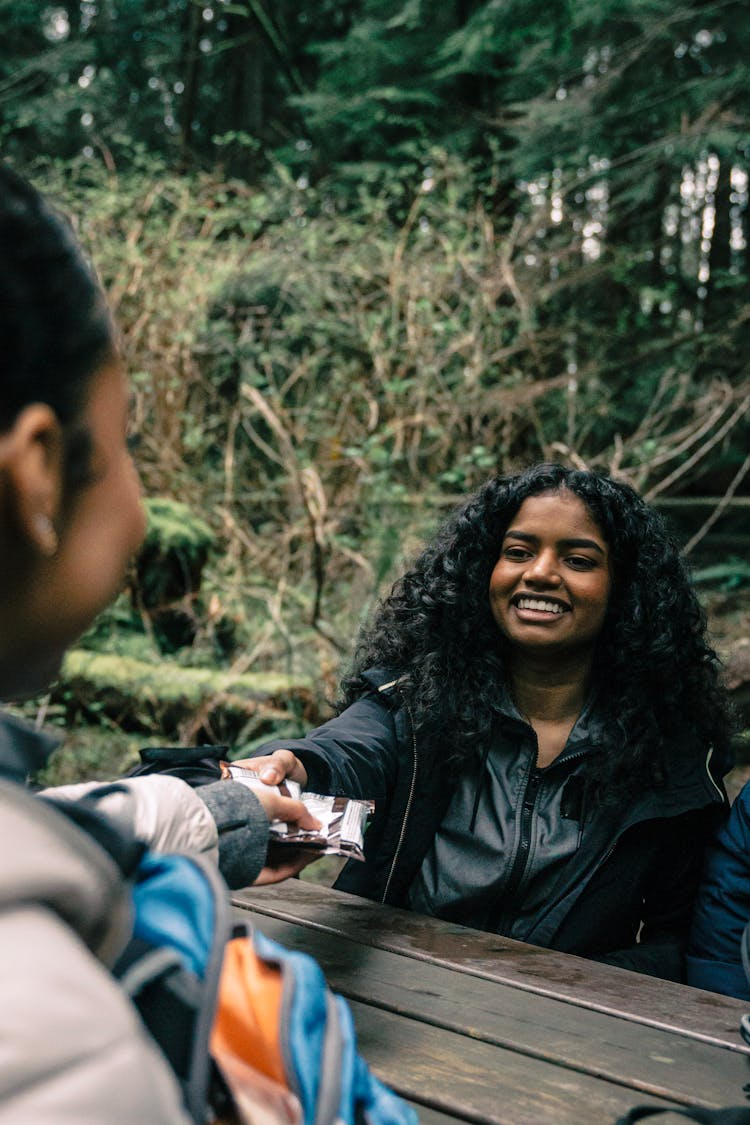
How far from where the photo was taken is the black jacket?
208cm

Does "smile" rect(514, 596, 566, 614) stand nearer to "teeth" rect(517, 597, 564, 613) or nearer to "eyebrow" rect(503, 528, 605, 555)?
"teeth" rect(517, 597, 564, 613)

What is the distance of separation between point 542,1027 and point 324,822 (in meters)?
0.46

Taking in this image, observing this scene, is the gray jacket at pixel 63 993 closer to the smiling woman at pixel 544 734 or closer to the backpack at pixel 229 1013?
the backpack at pixel 229 1013

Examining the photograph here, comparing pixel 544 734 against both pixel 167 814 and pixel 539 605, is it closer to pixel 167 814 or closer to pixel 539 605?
pixel 539 605

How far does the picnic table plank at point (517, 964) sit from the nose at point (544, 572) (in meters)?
0.76

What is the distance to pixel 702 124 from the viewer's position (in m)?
6.16

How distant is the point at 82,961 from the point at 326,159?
424 inches

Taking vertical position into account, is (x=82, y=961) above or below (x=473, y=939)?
above

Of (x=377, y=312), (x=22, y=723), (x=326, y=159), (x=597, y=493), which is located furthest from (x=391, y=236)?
(x=22, y=723)

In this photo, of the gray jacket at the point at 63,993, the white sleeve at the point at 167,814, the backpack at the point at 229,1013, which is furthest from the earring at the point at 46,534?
the white sleeve at the point at 167,814

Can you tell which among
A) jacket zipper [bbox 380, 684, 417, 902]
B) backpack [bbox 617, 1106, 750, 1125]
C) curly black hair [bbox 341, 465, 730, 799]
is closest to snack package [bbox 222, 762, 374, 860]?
jacket zipper [bbox 380, 684, 417, 902]

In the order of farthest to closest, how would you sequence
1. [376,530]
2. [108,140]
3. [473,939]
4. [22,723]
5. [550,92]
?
[108,140] < [550,92] < [376,530] < [473,939] < [22,723]

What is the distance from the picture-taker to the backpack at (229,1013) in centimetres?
76

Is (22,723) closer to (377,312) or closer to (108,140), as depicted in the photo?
(377,312)
